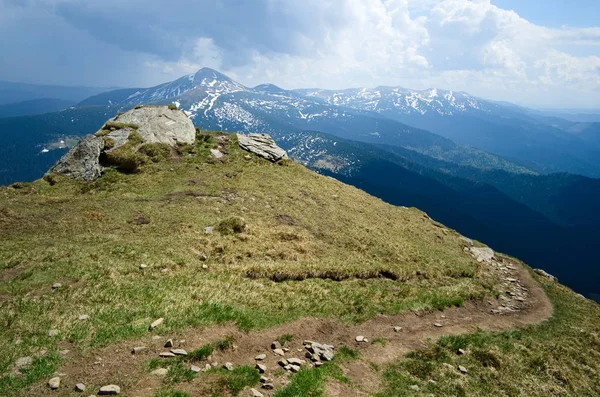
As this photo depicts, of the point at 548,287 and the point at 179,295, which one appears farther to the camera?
the point at 548,287

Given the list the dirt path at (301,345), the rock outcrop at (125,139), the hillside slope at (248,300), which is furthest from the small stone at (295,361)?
the rock outcrop at (125,139)

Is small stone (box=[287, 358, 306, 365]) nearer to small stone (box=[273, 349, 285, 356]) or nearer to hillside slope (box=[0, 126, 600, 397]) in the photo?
hillside slope (box=[0, 126, 600, 397])

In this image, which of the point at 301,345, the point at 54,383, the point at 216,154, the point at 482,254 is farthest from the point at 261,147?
the point at 54,383

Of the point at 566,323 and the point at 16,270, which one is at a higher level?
the point at 16,270

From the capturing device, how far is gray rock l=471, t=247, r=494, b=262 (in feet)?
129

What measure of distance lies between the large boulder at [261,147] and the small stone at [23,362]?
42.9 metres

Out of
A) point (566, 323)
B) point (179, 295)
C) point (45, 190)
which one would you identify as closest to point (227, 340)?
point (179, 295)

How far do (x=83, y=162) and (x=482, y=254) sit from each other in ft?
168

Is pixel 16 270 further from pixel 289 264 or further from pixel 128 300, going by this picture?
pixel 289 264

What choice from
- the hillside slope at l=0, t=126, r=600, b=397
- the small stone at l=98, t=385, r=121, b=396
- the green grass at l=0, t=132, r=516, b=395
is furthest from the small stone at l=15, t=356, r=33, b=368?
the small stone at l=98, t=385, r=121, b=396

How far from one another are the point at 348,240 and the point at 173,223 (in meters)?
17.0

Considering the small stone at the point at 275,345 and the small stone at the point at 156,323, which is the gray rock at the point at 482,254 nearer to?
the small stone at the point at 275,345

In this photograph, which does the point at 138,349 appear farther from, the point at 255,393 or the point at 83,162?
the point at 83,162

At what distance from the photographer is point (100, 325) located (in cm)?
1369
